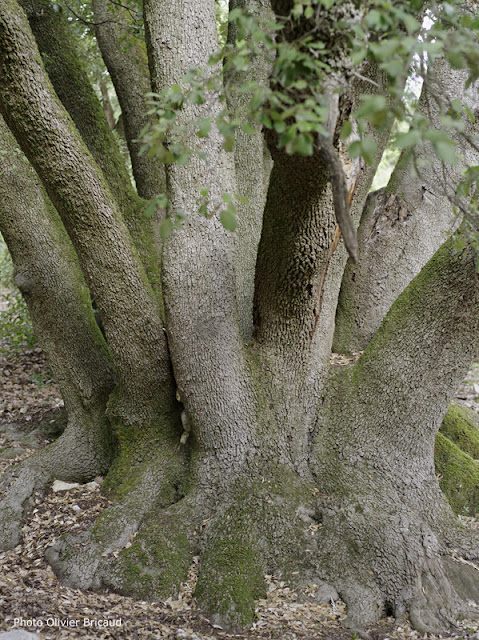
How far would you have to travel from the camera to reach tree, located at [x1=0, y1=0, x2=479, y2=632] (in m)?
3.20

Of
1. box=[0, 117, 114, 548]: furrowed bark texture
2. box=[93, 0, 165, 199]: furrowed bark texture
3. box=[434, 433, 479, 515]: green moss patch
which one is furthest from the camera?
box=[93, 0, 165, 199]: furrowed bark texture

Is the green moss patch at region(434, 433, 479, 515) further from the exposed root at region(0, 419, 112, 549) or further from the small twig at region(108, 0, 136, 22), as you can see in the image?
the small twig at region(108, 0, 136, 22)

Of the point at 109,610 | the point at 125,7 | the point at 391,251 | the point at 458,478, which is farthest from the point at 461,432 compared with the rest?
the point at 125,7

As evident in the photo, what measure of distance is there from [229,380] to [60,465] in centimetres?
176

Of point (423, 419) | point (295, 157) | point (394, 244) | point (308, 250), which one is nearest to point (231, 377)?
point (308, 250)

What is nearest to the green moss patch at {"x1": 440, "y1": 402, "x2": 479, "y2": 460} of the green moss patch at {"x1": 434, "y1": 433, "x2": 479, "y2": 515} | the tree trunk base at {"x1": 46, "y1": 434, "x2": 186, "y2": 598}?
the green moss patch at {"x1": 434, "y1": 433, "x2": 479, "y2": 515}

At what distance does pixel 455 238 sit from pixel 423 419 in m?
1.31

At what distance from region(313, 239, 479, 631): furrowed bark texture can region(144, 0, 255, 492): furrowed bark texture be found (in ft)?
2.31

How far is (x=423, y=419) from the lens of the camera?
141 inches

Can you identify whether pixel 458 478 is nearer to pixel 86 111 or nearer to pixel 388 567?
pixel 388 567

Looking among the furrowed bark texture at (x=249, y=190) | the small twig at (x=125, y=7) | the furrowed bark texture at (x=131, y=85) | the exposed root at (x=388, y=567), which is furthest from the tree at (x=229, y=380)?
the small twig at (x=125, y=7)

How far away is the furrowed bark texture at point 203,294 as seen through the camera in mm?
3607

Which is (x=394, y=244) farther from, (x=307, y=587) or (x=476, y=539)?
(x=307, y=587)

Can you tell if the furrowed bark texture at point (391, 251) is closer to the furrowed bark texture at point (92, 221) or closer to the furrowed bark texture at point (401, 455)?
the furrowed bark texture at point (401, 455)
